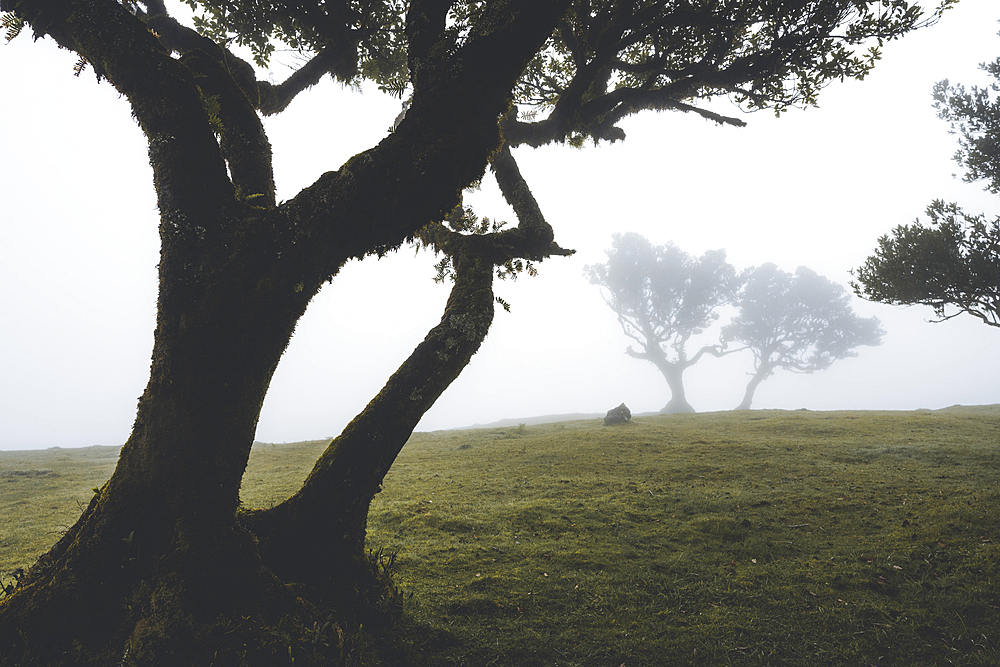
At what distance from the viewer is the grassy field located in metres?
5.09

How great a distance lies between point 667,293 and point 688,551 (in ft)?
150

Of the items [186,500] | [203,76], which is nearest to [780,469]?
[186,500]

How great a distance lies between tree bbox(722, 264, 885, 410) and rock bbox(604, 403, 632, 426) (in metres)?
33.4

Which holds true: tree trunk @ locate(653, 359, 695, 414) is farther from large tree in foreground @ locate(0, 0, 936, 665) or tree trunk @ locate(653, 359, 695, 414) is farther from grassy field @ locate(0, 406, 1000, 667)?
large tree in foreground @ locate(0, 0, 936, 665)

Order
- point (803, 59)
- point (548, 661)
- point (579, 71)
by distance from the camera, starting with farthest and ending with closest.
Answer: point (803, 59) < point (579, 71) < point (548, 661)

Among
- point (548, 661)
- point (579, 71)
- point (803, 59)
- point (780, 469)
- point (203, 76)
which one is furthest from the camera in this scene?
point (780, 469)

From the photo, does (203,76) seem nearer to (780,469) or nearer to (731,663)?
(731,663)

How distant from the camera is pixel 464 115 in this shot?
4594 millimetres

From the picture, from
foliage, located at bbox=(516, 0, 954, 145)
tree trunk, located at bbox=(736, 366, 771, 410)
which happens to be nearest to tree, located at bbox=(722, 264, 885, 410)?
tree trunk, located at bbox=(736, 366, 771, 410)

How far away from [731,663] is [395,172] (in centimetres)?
657

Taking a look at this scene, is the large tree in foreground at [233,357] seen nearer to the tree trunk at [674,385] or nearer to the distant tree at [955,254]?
the distant tree at [955,254]

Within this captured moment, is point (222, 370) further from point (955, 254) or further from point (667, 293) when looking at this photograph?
point (667, 293)

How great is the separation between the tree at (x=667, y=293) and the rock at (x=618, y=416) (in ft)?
83.4

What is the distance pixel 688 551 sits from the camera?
7.67 m
